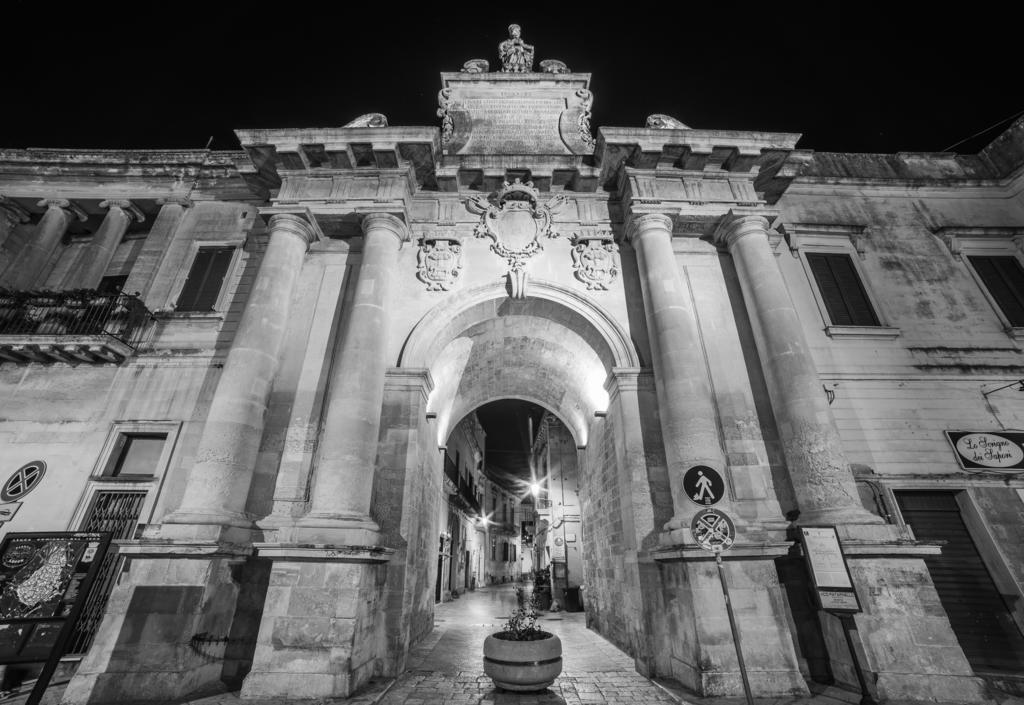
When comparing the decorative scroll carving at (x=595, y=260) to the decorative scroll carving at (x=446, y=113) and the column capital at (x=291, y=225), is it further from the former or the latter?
the column capital at (x=291, y=225)

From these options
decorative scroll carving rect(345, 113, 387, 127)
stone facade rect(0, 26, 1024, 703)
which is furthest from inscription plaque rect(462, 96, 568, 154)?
decorative scroll carving rect(345, 113, 387, 127)

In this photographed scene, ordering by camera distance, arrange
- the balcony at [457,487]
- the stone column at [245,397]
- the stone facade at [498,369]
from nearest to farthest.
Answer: the stone facade at [498,369] < the stone column at [245,397] < the balcony at [457,487]

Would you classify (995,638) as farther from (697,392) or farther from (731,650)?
(697,392)

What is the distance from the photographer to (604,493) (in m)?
10.5

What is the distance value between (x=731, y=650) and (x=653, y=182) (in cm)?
904

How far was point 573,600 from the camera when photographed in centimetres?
1645

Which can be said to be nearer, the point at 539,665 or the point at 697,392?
the point at 539,665

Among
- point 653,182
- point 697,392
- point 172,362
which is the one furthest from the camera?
point 653,182

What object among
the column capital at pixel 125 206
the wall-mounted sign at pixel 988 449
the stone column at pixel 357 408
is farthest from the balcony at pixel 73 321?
the wall-mounted sign at pixel 988 449

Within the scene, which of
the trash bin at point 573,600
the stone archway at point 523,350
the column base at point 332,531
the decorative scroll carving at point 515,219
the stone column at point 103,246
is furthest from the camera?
the trash bin at point 573,600

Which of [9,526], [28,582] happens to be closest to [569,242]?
[28,582]

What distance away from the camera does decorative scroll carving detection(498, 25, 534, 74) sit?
12.3m

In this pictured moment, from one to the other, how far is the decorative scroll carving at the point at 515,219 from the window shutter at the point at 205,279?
247 inches

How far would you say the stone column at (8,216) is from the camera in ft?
38.0
